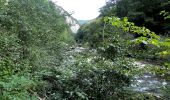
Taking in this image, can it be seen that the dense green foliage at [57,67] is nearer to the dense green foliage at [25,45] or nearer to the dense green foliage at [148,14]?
the dense green foliage at [25,45]

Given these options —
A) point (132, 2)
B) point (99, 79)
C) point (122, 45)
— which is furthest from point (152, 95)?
point (132, 2)

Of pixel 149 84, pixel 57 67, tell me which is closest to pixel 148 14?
pixel 149 84

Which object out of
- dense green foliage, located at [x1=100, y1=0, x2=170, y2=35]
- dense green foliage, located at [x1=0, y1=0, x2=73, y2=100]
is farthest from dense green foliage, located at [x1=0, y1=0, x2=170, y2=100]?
dense green foliage, located at [x1=100, y1=0, x2=170, y2=35]

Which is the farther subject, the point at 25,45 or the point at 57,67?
the point at 25,45

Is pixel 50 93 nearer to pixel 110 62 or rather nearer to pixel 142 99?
pixel 110 62

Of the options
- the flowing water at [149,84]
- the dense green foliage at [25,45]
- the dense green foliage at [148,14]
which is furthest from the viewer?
the dense green foliage at [148,14]

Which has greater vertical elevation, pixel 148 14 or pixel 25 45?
pixel 148 14

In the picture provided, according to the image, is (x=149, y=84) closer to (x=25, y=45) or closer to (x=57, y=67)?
(x=57, y=67)

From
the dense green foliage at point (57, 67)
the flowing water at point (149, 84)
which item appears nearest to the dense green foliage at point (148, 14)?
the flowing water at point (149, 84)

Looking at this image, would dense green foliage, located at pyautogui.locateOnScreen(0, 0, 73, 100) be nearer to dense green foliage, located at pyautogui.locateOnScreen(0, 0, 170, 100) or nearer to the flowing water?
dense green foliage, located at pyautogui.locateOnScreen(0, 0, 170, 100)

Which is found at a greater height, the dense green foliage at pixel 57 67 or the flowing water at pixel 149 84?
the dense green foliage at pixel 57 67

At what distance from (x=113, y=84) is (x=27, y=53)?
2.71 meters

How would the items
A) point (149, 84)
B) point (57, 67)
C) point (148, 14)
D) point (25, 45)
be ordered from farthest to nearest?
1. point (148, 14)
2. point (149, 84)
3. point (25, 45)
4. point (57, 67)

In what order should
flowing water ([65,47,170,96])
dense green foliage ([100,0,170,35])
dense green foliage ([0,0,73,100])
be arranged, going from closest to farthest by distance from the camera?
1. dense green foliage ([0,0,73,100])
2. flowing water ([65,47,170,96])
3. dense green foliage ([100,0,170,35])
